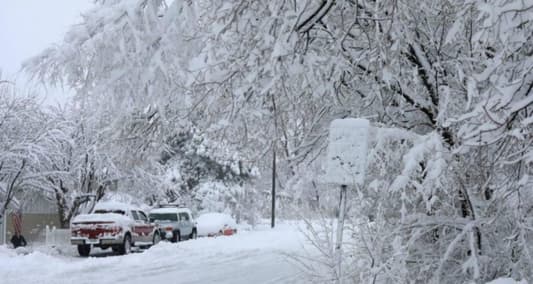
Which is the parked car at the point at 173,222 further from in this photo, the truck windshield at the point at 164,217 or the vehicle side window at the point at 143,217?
the vehicle side window at the point at 143,217

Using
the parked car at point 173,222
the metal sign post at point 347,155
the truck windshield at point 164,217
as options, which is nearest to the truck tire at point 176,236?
the parked car at point 173,222

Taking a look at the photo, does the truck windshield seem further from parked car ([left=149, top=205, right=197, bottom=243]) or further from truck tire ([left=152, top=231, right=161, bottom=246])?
truck tire ([left=152, top=231, right=161, bottom=246])

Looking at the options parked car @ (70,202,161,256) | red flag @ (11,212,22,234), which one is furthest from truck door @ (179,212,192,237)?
red flag @ (11,212,22,234)

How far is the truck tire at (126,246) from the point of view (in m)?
23.6

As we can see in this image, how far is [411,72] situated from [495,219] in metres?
1.91

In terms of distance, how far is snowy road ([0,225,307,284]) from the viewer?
15.5 metres

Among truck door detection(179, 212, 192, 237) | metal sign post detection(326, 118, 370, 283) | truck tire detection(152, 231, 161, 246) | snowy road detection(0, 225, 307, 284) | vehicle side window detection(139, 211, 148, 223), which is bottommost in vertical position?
snowy road detection(0, 225, 307, 284)

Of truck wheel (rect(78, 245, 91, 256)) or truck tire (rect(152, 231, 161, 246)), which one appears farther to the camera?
truck tire (rect(152, 231, 161, 246))

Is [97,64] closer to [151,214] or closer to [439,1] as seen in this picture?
[439,1]

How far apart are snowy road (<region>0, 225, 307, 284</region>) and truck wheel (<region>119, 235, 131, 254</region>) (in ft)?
3.78

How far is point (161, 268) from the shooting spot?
18.2 meters

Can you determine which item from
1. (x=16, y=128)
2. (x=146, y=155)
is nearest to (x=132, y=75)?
(x=146, y=155)

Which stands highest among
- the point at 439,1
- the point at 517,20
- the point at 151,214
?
the point at 439,1

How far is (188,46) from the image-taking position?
6.82 metres
